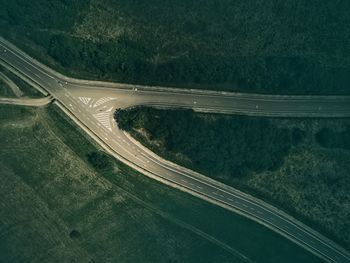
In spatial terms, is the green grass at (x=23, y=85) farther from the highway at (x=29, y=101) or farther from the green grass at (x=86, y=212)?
the green grass at (x=86, y=212)

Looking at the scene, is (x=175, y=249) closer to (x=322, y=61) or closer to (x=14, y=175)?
(x=14, y=175)

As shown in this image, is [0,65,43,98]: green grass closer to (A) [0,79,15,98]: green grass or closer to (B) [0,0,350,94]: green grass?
(A) [0,79,15,98]: green grass

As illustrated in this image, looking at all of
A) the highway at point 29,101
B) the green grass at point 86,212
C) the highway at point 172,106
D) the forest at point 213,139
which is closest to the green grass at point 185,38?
the highway at point 172,106

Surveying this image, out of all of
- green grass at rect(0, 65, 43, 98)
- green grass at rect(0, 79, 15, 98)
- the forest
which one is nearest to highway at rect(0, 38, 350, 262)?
green grass at rect(0, 65, 43, 98)

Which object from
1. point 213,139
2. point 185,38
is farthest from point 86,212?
point 185,38

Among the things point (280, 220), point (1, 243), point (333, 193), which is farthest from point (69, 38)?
point (333, 193)

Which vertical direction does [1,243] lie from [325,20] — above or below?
below

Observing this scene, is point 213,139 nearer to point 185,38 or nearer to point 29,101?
point 185,38
